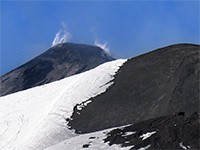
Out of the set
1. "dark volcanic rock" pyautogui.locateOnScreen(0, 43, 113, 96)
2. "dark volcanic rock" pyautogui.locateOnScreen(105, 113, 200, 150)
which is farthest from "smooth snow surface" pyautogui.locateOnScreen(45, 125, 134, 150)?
"dark volcanic rock" pyautogui.locateOnScreen(0, 43, 113, 96)

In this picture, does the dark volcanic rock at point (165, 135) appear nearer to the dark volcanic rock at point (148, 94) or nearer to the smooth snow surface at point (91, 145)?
the smooth snow surface at point (91, 145)

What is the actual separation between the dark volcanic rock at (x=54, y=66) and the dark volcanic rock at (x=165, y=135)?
171 ft

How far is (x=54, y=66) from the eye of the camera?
→ 77.1 meters

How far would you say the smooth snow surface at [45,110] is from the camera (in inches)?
854

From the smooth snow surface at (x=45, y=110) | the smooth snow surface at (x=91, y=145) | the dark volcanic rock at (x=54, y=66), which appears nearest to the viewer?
the smooth snow surface at (x=91, y=145)

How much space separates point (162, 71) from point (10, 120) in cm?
1530

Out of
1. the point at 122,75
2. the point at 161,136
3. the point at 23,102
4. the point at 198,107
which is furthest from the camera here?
the point at 23,102

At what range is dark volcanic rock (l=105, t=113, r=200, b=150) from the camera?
1220 cm

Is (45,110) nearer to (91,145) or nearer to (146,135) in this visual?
(91,145)

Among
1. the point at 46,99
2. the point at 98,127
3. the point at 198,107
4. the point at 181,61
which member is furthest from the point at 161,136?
the point at 46,99

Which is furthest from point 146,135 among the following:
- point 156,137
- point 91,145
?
point 91,145

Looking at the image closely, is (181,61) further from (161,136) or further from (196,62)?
(161,136)

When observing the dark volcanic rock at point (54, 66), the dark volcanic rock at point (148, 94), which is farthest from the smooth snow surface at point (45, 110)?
the dark volcanic rock at point (54, 66)

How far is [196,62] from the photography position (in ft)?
76.3
